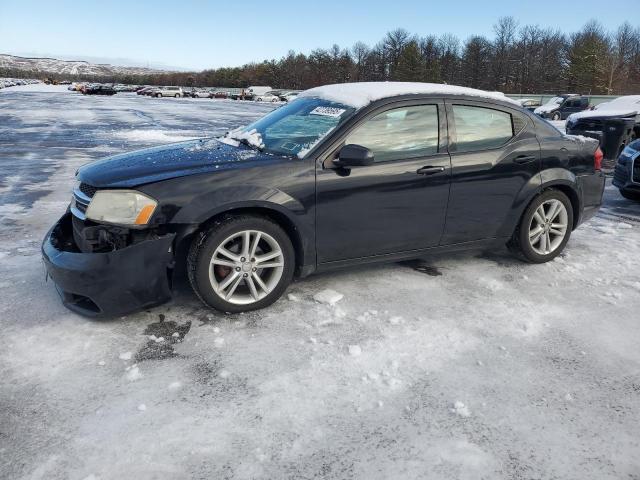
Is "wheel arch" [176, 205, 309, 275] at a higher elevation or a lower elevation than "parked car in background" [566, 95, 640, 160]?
lower

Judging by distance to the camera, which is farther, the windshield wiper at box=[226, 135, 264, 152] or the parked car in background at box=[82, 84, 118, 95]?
the parked car in background at box=[82, 84, 118, 95]

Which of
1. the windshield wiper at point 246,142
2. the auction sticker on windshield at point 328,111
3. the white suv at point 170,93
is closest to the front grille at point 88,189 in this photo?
the windshield wiper at point 246,142

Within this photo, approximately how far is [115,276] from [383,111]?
87.0 inches

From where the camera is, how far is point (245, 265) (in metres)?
3.46

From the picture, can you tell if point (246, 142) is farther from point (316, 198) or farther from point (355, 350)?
point (355, 350)

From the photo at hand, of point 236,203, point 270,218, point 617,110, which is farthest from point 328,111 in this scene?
point 617,110

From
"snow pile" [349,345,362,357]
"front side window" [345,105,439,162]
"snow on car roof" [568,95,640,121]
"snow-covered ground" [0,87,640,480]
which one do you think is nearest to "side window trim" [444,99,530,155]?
"front side window" [345,105,439,162]

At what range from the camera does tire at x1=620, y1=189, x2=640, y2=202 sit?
7.13 metres

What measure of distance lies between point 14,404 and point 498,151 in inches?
148

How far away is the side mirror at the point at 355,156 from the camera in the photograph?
3490 millimetres

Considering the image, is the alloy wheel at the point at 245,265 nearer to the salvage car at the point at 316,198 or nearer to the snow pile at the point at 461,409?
the salvage car at the point at 316,198

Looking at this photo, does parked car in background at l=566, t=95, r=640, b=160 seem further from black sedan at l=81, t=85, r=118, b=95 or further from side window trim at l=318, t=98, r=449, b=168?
black sedan at l=81, t=85, r=118, b=95

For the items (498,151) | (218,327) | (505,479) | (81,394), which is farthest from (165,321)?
(498,151)

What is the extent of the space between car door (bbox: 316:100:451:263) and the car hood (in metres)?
0.52
